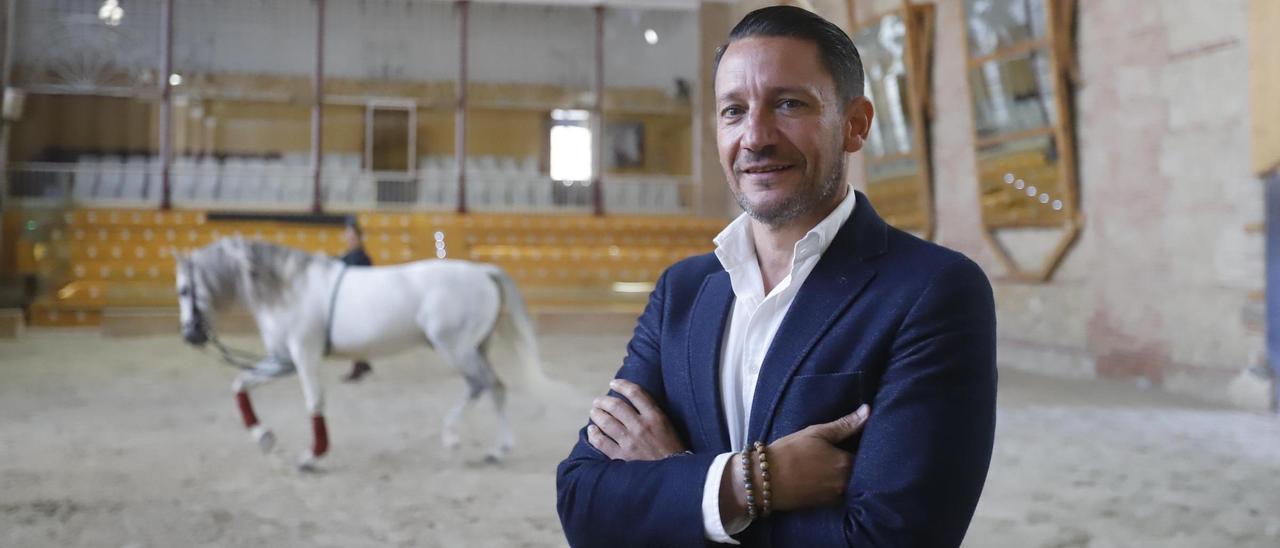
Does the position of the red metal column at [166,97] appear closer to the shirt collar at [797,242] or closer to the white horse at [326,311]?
the white horse at [326,311]

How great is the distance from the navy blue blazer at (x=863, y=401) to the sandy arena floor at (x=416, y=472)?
2272mm

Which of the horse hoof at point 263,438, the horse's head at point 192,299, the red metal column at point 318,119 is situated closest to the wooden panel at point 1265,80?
the horse hoof at point 263,438

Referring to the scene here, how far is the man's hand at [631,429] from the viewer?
4.58 ft

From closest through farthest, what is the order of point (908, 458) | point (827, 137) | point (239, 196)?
point (908, 458) → point (827, 137) → point (239, 196)

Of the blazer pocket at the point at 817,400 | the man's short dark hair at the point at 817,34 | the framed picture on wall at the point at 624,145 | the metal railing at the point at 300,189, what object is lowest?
the blazer pocket at the point at 817,400

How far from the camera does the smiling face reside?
128 centimetres

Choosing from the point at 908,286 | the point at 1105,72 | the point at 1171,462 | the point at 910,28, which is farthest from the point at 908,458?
the point at 910,28

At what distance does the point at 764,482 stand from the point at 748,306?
0.29m

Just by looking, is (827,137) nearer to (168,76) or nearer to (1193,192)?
(1193,192)

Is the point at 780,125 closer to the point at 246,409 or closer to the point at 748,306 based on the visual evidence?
the point at 748,306

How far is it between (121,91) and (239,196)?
8.70ft

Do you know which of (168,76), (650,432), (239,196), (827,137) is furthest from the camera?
(239,196)

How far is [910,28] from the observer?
32.2 ft

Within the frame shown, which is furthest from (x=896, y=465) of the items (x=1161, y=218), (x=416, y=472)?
(x=1161, y=218)
